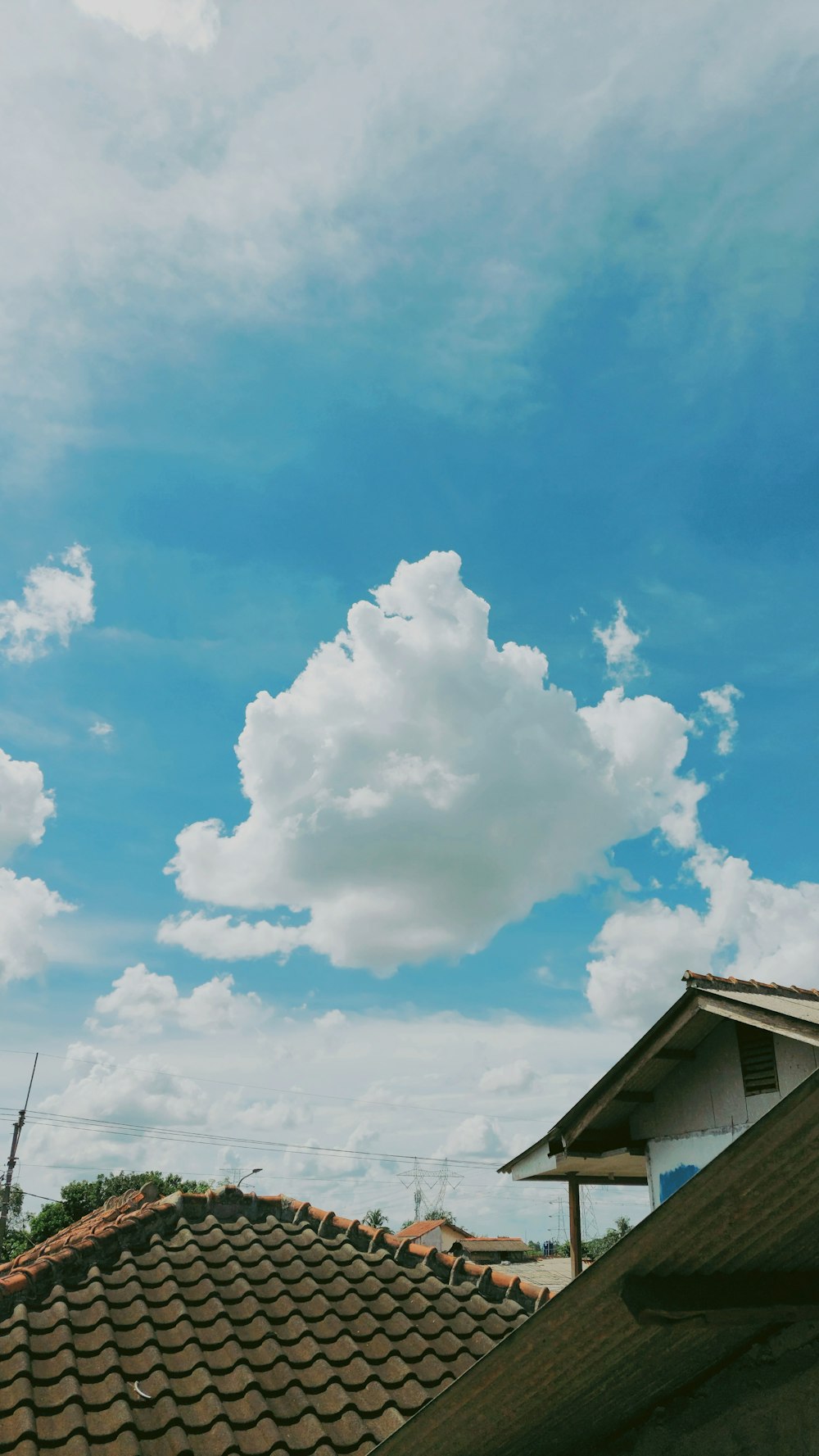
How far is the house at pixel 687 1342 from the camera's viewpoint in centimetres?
268

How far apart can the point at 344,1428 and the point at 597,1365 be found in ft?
13.9

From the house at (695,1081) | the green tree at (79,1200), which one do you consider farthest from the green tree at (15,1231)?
the house at (695,1081)

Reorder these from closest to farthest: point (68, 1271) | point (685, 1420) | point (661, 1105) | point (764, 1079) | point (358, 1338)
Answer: point (685, 1420)
point (358, 1338)
point (68, 1271)
point (764, 1079)
point (661, 1105)

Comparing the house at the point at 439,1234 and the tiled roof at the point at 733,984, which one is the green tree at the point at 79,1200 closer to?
the house at the point at 439,1234

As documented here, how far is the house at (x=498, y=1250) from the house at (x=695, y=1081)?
115 ft

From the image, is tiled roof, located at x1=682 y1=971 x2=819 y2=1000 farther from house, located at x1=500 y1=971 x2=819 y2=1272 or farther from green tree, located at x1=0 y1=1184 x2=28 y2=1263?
green tree, located at x1=0 y1=1184 x2=28 y2=1263

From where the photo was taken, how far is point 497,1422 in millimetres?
3051

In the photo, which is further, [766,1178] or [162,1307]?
[162,1307]

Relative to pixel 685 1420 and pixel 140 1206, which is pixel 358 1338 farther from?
pixel 685 1420

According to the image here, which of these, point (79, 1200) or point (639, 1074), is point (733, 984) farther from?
point (79, 1200)

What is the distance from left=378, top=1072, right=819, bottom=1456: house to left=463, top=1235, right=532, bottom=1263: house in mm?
44623

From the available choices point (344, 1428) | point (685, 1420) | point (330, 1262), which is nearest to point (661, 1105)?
point (330, 1262)

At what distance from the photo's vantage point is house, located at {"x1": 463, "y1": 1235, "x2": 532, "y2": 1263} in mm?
44531

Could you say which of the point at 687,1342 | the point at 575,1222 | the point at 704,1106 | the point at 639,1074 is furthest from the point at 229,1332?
the point at 575,1222
